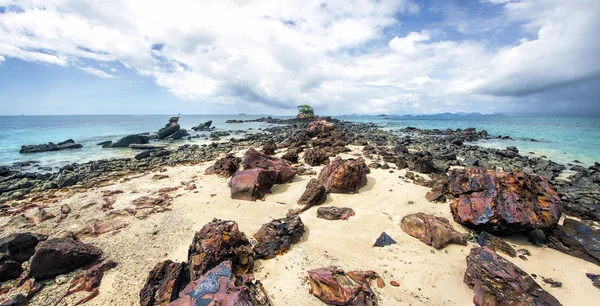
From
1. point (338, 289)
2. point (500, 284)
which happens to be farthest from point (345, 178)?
point (500, 284)

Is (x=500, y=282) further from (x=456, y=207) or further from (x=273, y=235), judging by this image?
(x=273, y=235)

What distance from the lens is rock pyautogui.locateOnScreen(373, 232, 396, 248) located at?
6.44 metres

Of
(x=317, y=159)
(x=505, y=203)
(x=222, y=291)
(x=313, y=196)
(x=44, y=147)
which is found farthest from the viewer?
(x=44, y=147)

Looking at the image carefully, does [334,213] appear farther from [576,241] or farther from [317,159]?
[317,159]

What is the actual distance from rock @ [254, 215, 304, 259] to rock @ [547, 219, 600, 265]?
6931 millimetres

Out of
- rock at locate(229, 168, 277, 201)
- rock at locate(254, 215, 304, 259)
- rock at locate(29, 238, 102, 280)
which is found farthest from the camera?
rock at locate(229, 168, 277, 201)

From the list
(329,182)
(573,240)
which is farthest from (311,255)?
(573,240)

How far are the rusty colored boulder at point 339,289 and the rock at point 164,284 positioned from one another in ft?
8.63

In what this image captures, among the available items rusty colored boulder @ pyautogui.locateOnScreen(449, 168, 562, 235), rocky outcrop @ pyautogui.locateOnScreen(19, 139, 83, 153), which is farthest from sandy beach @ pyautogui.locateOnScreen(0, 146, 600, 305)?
rocky outcrop @ pyautogui.locateOnScreen(19, 139, 83, 153)

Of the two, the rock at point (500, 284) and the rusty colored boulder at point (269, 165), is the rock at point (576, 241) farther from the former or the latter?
the rusty colored boulder at point (269, 165)

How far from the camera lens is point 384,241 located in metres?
6.52

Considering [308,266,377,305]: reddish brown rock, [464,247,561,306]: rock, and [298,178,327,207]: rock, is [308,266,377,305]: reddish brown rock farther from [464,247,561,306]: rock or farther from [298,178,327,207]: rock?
[298,178,327,207]: rock

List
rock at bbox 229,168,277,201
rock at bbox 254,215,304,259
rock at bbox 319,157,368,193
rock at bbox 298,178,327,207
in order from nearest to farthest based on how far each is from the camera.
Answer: rock at bbox 254,215,304,259 < rock at bbox 298,178,327,207 < rock at bbox 229,168,277,201 < rock at bbox 319,157,368,193

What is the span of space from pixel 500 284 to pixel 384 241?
2528 millimetres
